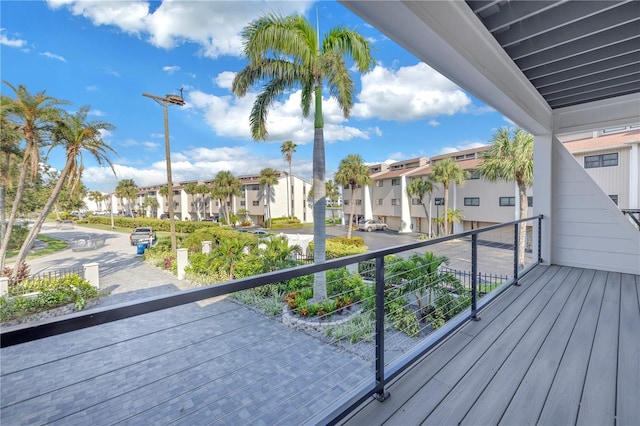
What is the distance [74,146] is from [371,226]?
21804mm

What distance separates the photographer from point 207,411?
3.69 metres

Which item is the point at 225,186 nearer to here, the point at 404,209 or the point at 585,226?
the point at 404,209

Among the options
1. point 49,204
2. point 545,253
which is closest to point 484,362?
point 545,253

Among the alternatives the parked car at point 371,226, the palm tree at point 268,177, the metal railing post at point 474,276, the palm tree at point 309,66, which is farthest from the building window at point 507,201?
the palm tree at point 268,177

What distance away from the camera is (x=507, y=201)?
1778cm

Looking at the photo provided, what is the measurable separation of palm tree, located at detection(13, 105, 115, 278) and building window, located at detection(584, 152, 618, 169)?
2141 centimetres

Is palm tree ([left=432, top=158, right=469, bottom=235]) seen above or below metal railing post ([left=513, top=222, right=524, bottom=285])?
above

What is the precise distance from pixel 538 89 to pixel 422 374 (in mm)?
3806

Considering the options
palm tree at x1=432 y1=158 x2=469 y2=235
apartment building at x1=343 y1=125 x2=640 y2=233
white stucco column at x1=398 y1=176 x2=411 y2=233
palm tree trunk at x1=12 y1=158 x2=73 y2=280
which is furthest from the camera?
white stucco column at x1=398 y1=176 x2=411 y2=233

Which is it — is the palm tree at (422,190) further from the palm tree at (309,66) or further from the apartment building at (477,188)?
the palm tree at (309,66)

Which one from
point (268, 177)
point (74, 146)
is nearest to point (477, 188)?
point (268, 177)

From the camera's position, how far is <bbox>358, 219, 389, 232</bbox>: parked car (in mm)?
26953

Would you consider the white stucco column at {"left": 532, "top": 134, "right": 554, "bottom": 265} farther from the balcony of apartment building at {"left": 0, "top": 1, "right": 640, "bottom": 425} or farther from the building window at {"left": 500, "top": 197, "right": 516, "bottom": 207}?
the building window at {"left": 500, "top": 197, "right": 516, "bottom": 207}

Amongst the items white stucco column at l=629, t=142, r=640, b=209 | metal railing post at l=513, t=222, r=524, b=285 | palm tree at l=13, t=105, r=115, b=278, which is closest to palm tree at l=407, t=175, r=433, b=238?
white stucco column at l=629, t=142, r=640, b=209
